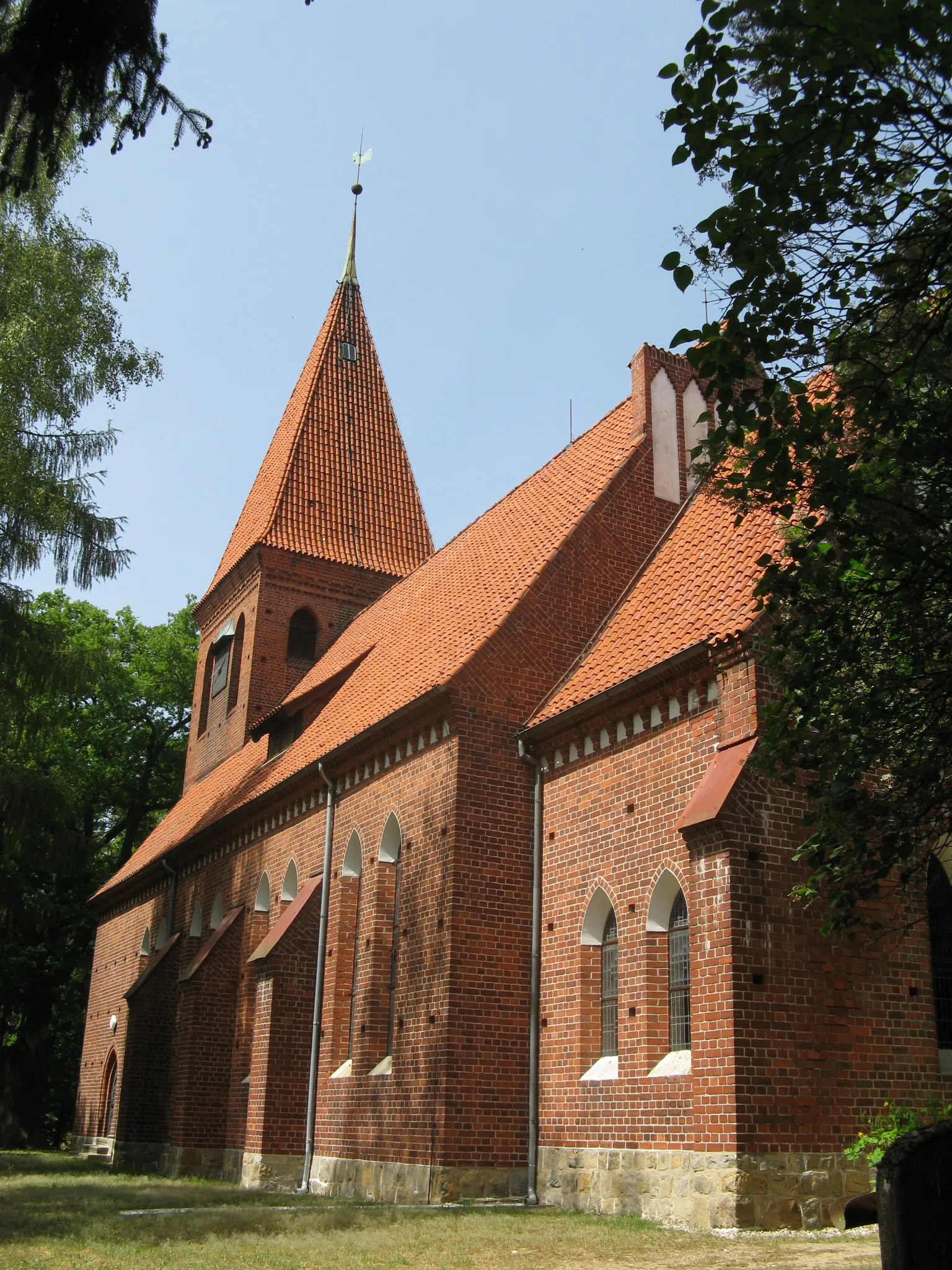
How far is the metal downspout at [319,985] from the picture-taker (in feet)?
52.4

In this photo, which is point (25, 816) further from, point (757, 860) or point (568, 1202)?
point (757, 860)

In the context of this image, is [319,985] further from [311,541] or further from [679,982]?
[311,541]

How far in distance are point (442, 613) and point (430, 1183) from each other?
27.9ft

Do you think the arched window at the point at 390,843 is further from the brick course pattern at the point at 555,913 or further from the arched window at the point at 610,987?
the arched window at the point at 610,987

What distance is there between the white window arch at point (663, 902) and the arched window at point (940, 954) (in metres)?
2.37

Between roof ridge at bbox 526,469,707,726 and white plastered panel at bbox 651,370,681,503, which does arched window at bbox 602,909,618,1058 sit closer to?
roof ridge at bbox 526,469,707,726

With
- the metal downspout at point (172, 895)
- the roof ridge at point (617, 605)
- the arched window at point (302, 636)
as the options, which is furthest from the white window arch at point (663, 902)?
the arched window at point (302, 636)

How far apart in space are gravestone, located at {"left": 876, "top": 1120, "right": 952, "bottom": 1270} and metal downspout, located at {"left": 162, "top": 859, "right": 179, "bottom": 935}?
21.9 metres

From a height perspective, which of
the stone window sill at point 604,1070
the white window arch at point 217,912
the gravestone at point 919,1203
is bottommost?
the gravestone at point 919,1203

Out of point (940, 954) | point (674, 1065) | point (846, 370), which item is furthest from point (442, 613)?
point (846, 370)

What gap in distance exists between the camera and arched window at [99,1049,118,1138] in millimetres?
26906

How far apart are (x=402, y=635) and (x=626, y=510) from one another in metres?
5.15

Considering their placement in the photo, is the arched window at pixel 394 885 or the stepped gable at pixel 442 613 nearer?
the arched window at pixel 394 885

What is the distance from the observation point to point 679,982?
11898mm
